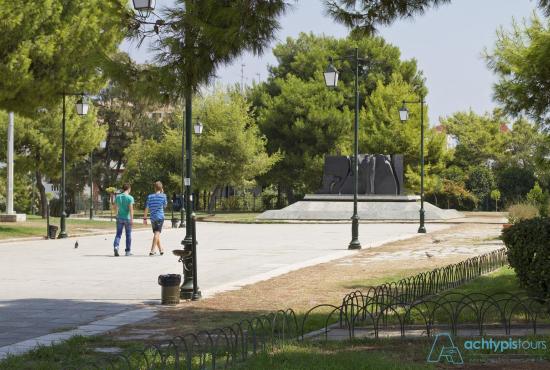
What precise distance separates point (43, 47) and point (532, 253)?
2106 cm

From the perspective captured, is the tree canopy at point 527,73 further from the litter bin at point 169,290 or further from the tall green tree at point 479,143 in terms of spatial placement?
the tall green tree at point 479,143

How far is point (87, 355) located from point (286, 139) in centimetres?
5861

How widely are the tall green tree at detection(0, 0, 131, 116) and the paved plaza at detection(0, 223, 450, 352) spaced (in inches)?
199

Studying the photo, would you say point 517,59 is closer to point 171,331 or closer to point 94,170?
point 171,331

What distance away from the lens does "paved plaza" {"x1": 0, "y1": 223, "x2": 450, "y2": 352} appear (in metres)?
10.5

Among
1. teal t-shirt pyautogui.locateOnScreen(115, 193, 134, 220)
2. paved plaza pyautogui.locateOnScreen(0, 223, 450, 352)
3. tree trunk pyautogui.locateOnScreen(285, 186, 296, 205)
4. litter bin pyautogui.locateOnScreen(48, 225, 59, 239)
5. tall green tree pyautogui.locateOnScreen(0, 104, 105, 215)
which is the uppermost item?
tall green tree pyautogui.locateOnScreen(0, 104, 105, 215)

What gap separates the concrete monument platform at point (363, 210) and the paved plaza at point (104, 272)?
17.4 m

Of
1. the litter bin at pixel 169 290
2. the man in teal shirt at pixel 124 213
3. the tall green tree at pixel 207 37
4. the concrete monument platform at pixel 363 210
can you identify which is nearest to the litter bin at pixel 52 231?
the man in teal shirt at pixel 124 213

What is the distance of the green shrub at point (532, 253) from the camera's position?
9.67 m

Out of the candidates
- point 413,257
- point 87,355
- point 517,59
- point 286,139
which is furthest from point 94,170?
point 87,355

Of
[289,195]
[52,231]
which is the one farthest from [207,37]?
[289,195]

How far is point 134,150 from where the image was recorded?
61719mm

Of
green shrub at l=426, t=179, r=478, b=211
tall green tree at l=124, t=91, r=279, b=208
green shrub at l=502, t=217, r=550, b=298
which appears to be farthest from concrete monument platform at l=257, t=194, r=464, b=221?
green shrub at l=502, t=217, r=550, b=298

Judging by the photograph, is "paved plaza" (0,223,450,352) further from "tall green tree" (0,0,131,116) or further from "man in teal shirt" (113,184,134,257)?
"tall green tree" (0,0,131,116)
